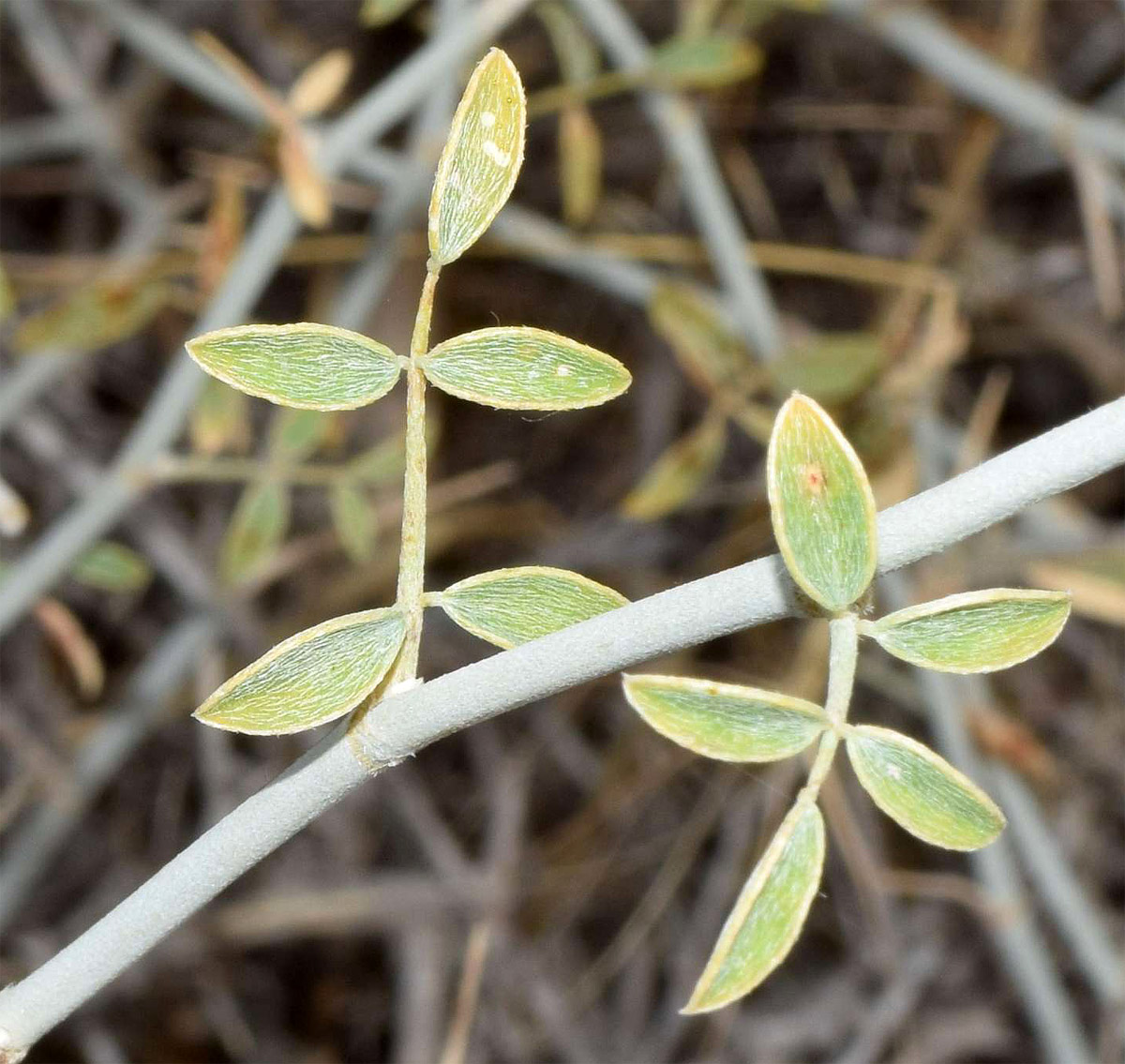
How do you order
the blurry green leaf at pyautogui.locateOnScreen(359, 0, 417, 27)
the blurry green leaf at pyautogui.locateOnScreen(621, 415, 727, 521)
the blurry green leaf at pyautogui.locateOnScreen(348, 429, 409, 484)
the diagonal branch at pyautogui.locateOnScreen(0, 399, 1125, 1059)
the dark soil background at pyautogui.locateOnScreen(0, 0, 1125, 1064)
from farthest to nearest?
Result: 1. the dark soil background at pyautogui.locateOnScreen(0, 0, 1125, 1064)
2. the blurry green leaf at pyautogui.locateOnScreen(621, 415, 727, 521)
3. the blurry green leaf at pyautogui.locateOnScreen(348, 429, 409, 484)
4. the blurry green leaf at pyautogui.locateOnScreen(359, 0, 417, 27)
5. the diagonal branch at pyautogui.locateOnScreen(0, 399, 1125, 1059)

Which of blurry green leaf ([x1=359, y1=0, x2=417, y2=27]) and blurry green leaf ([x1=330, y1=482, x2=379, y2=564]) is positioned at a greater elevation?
blurry green leaf ([x1=359, y1=0, x2=417, y2=27])

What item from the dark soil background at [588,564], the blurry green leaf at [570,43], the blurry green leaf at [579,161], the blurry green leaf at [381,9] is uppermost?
the blurry green leaf at [570,43]

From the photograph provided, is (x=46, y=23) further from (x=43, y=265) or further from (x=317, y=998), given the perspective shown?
(x=317, y=998)

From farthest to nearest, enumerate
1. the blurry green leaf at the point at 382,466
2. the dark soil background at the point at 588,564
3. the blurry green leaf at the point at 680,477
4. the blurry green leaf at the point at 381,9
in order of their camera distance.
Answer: the dark soil background at the point at 588,564 < the blurry green leaf at the point at 680,477 < the blurry green leaf at the point at 382,466 < the blurry green leaf at the point at 381,9

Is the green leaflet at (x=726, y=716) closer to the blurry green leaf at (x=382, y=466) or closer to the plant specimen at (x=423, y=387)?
the plant specimen at (x=423, y=387)

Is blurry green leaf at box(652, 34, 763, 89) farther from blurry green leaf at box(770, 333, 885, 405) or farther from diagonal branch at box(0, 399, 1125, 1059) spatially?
diagonal branch at box(0, 399, 1125, 1059)

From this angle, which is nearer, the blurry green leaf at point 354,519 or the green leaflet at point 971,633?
the green leaflet at point 971,633

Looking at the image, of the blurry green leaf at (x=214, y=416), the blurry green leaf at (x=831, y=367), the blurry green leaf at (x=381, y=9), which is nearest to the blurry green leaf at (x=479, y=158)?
the blurry green leaf at (x=381, y=9)

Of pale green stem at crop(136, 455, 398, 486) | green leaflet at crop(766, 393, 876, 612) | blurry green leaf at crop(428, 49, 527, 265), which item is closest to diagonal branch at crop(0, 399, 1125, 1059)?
green leaflet at crop(766, 393, 876, 612)
